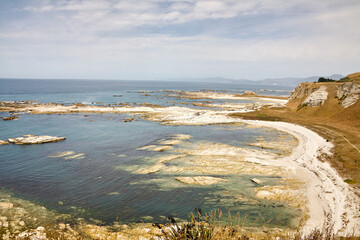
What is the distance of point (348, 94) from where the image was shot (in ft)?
175

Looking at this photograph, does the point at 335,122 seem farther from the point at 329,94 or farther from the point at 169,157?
the point at 169,157

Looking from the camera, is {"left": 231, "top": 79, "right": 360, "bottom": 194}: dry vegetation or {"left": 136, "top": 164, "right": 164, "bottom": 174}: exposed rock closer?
{"left": 136, "top": 164, "right": 164, "bottom": 174}: exposed rock

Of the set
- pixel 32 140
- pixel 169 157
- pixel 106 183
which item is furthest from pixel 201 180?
pixel 32 140

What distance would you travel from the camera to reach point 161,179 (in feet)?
77.7

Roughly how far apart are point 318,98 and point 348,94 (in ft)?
27.6

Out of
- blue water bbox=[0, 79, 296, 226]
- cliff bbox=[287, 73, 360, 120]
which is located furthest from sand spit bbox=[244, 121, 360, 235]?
cliff bbox=[287, 73, 360, 120]

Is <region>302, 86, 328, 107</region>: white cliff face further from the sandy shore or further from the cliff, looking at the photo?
the sandy shore

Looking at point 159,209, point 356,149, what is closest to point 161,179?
point 159,209

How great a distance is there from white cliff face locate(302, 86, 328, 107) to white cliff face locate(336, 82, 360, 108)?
3.82m

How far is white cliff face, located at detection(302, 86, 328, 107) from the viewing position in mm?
60503

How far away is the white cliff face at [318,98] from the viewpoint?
199 feet

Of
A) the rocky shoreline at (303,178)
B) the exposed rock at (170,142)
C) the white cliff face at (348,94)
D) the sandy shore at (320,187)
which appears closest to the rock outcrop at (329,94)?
the white cliff face at (348,94)

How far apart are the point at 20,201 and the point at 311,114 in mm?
66764

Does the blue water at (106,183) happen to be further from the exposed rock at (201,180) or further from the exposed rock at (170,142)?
the exposed rock at (170,142)
